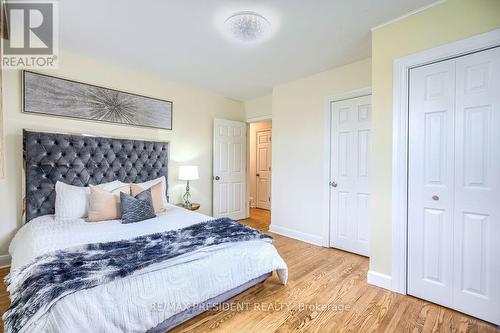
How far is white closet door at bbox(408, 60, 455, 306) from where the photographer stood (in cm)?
188

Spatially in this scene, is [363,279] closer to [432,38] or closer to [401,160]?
[401,160]

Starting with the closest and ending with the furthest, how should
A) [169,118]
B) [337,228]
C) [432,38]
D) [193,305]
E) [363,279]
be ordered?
[193,305]
[432,38]
[363,279]
[337,228]
[169,118]

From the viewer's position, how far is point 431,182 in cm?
197

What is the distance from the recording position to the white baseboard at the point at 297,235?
3.40 meters

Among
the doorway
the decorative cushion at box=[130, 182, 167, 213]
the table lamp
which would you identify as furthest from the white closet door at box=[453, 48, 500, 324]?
the doorway

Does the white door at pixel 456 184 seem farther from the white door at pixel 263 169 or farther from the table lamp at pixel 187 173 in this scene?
the white door at pixel 263 169

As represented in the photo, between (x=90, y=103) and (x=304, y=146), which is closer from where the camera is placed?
(x=90, y=103)

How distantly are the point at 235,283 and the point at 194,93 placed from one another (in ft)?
10.7

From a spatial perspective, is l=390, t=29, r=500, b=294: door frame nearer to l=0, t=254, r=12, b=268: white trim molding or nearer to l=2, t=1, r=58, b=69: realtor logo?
l=2, t=1, r=58, b=69: realtor logo

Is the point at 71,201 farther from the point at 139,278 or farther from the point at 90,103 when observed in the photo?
the point at 139,278

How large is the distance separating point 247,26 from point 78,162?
2.48 metres

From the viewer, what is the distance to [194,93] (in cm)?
405

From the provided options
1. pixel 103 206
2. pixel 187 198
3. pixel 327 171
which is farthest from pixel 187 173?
pixel 327 171

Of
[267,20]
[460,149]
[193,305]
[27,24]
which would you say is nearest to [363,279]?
[460,149]
